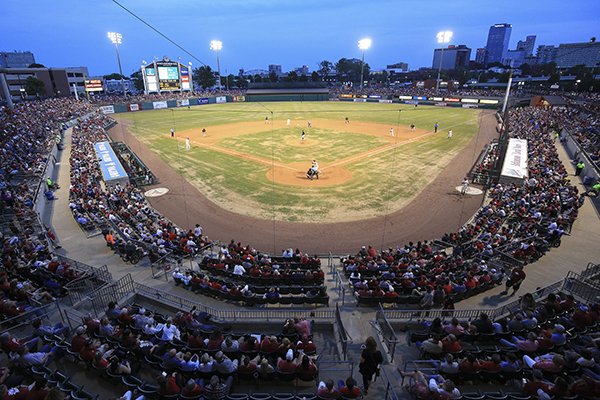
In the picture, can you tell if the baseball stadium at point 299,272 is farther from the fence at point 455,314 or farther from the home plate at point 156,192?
the home plate at point 156,192

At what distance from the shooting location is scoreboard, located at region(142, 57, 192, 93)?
84812 mm

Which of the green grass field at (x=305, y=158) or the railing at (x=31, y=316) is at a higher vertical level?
the railing at (x=31, y=316)

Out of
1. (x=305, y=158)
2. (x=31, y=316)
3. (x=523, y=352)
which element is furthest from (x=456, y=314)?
(x=305, y=158)

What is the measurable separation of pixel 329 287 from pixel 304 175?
1774 centimetres

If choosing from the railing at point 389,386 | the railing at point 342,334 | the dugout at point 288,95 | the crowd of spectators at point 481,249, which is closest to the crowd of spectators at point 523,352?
the railing at point 389,386

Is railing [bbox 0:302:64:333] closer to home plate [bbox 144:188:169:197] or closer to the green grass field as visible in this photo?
the green grass field

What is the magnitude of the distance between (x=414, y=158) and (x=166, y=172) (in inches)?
1016

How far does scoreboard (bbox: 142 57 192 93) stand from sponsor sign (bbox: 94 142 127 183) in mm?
58869

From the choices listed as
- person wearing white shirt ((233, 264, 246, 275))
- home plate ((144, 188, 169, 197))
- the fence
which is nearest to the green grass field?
home plate ((144, 188, 169, 197))

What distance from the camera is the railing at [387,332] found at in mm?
8109

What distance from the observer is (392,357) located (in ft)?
26.6

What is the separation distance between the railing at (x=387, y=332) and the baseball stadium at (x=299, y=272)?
0.34ft

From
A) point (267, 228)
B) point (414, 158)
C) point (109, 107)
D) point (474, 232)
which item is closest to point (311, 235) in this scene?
point (267, 228)

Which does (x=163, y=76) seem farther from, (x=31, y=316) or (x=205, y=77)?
(x=31, y=316)
